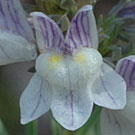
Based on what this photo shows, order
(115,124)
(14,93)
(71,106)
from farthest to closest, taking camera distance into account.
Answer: (14,93)
(115,124)
(71,106)

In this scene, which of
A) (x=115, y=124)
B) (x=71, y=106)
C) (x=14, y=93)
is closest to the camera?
(x=71, y=106)

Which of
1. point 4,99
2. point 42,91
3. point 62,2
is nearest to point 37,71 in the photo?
point 42,91

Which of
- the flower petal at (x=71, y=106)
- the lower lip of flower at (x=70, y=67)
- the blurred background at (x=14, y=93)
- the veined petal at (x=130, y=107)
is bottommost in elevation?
the blurred background at (x=14, y=93)

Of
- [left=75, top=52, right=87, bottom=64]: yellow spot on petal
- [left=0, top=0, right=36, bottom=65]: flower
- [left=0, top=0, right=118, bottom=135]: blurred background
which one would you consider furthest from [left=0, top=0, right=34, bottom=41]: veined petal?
[left=0, top=0, right=118, bottom=135]: blurred background

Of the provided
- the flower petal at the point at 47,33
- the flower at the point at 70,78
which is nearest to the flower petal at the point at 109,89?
the flower at the point at 70,78

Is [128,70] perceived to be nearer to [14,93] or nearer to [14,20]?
[14,20]

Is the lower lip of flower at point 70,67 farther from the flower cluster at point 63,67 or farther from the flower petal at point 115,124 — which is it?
the flower petal at point 115,124

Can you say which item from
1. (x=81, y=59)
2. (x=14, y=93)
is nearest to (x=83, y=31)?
(x=81, y=59)
